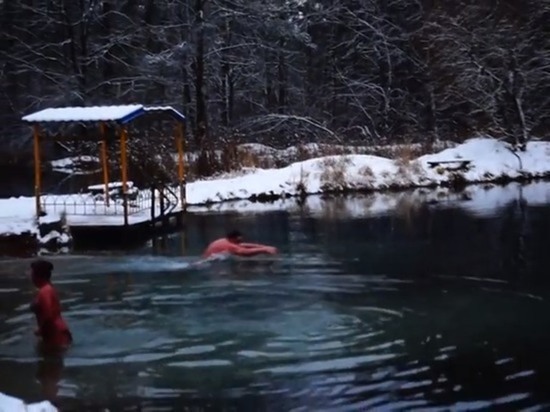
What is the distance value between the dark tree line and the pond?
19.8 metres

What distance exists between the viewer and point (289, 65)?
5378cm

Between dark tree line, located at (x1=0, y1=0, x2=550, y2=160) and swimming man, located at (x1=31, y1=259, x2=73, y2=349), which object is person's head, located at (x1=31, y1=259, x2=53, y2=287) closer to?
swimming man, located at (x1=31, y1=259, x2=73, y2=349)

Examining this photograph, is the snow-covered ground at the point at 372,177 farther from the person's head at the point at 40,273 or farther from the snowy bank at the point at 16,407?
the snowy bank at the point at 16,407

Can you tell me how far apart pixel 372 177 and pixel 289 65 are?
19.3 meters

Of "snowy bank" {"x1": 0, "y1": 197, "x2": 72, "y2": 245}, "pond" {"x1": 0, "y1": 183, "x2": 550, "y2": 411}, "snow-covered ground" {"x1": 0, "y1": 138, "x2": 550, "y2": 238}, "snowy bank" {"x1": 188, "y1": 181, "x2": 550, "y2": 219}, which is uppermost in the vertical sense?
"snow-covered ground" {"x1": 0, "y1": 138, "x2": 550, "y2": 238}

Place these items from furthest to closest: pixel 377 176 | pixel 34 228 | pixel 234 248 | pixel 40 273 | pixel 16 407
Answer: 1. pixel 377 176
2. pixel 34 228
3. pixel 234 248
4. pixel 40 273
5. pixel 16 407

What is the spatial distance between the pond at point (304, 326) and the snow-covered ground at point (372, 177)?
8805 millimetres

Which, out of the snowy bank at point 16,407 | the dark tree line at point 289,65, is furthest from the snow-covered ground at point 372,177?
the snowy bank at point 16,407

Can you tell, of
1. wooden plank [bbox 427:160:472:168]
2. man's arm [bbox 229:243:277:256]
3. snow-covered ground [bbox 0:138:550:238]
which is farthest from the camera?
wooden plank [bbox 427:160:472:168]

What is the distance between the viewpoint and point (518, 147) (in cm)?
4028

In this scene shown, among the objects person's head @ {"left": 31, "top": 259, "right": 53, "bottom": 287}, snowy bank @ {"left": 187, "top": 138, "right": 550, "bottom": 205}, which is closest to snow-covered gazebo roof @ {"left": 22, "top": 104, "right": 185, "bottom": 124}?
snowy bank @ {"left": 187, "top": 138, "right": 550, "bottom": 205}

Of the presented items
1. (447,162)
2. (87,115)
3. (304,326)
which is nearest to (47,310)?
(304,326)

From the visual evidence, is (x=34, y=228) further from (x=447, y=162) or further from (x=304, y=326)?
(x=447, y=162)

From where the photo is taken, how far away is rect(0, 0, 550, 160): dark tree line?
140 ft
